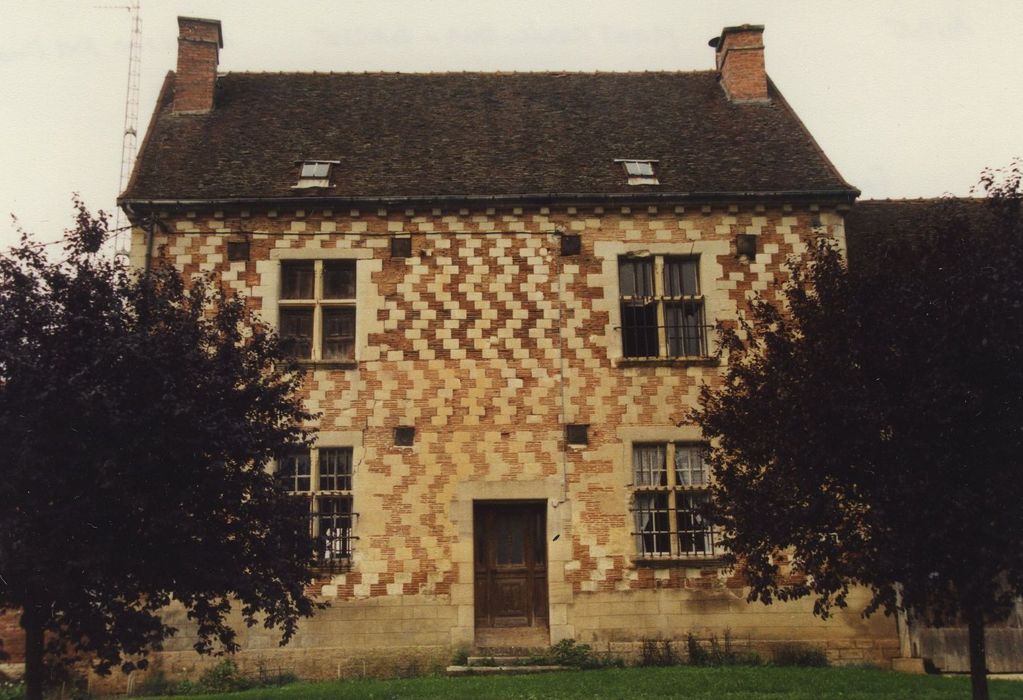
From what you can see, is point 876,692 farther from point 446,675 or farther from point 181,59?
point 181,59

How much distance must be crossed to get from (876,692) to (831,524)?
3.25 m

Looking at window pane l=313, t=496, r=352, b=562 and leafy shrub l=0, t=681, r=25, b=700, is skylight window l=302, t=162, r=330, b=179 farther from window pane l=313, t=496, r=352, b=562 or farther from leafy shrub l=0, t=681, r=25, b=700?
leafy shrub l=0, t=681, r=25, b=700

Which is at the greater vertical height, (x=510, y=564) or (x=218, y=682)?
(x=510, y=564)

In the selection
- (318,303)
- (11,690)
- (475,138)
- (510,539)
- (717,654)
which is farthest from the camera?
(475,138)

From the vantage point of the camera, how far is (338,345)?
1748cm

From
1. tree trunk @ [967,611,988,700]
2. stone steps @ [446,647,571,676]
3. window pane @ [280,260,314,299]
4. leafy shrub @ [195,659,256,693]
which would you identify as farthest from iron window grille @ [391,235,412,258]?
tree trunk @ [967,611,988,700]

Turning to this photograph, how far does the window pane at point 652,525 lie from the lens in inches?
658

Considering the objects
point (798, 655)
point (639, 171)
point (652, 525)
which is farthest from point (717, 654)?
point (639, 171)

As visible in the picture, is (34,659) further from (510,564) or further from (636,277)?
(636,277)

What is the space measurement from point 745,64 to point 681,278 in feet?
20.4

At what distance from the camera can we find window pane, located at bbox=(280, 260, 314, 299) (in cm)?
1766

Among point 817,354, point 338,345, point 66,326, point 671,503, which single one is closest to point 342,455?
point 338,345

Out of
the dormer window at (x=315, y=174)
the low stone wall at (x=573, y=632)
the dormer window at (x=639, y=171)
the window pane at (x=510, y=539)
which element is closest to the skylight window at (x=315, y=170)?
the dormer window at (x=315, y=174)

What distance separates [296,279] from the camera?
1772 cm
